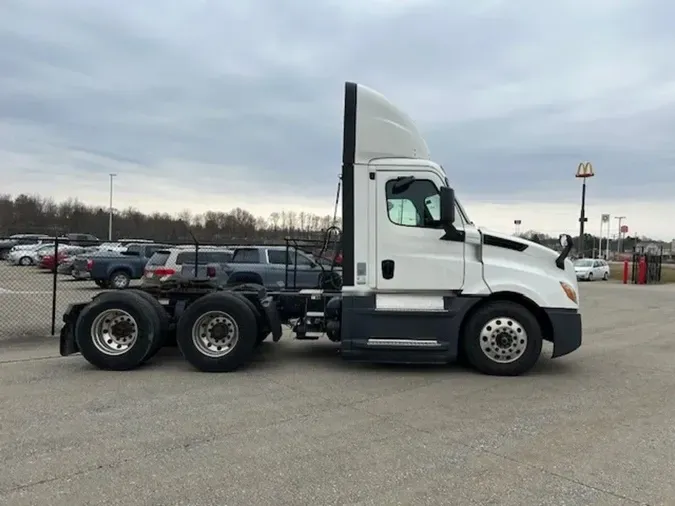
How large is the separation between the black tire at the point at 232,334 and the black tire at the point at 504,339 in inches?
110

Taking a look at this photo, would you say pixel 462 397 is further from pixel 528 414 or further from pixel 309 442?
pixel 309 442

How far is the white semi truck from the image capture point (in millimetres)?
6867

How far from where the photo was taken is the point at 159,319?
7133 mm

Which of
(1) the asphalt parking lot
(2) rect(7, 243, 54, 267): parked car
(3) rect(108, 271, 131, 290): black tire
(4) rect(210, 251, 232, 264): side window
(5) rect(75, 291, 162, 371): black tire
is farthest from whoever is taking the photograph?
(2) rect(7, 243, 54, 267): parked car

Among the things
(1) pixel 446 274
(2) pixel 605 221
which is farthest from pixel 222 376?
(2) pixel 605 221

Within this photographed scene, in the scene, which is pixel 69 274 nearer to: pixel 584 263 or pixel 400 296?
pixel 400 296

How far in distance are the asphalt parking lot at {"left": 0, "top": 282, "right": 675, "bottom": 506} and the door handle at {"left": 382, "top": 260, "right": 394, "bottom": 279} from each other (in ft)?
4.13

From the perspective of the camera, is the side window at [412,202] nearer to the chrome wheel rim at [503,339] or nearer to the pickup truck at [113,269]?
the chrome wheel rim at [503,339]

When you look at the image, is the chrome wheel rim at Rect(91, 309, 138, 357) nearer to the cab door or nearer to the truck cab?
the truck cab

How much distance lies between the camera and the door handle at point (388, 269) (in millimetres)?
6910

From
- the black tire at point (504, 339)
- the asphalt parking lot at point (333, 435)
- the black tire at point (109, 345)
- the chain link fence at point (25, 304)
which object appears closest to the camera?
the asphalt parking lot at point (333, 435)

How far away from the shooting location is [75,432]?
4.70 metres

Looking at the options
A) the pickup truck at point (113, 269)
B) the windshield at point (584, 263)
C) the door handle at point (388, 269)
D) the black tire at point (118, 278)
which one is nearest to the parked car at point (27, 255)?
the pickup truck at point (113, 269)

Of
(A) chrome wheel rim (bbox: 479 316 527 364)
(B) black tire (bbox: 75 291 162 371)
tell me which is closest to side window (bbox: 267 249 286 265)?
(B) black tire (bbox: 75 291 162 371)
